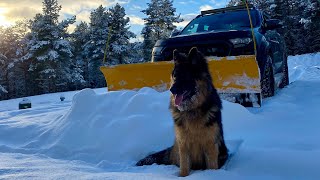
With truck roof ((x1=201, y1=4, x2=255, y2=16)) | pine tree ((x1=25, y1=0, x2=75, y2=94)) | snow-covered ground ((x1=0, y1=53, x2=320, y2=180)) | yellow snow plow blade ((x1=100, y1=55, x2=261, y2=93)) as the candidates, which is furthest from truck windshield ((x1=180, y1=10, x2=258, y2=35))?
pine tree ((x1=25, y1=0, x2=75, y2=94))

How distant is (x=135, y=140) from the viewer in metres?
4.50

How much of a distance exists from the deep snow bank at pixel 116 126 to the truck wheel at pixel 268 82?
5.83ft

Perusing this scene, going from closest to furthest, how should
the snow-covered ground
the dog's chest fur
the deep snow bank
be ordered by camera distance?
the snow-covered ground → the dog's chest fur → the deep snow bank

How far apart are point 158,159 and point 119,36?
3264 centimetres

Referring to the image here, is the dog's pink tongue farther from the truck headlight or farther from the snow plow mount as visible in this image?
the truck headlight

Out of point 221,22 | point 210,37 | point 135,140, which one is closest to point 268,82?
point 221,22

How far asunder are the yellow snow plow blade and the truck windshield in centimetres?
129

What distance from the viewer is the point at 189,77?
323 cm

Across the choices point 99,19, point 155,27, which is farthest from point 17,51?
point 155,27

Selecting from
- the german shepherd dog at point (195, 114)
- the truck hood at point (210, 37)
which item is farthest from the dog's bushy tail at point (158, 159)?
the truck hood at point (210, 37)

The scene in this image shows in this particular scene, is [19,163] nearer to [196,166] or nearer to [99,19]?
[196,166]

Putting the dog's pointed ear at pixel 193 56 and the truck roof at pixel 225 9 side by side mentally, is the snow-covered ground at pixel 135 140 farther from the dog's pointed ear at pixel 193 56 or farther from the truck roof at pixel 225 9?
the truck roof at pixel 225 9

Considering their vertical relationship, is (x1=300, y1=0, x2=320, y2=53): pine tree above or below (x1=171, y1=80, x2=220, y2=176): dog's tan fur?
above

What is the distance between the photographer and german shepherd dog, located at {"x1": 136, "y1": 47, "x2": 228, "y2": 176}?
10.6 feet
